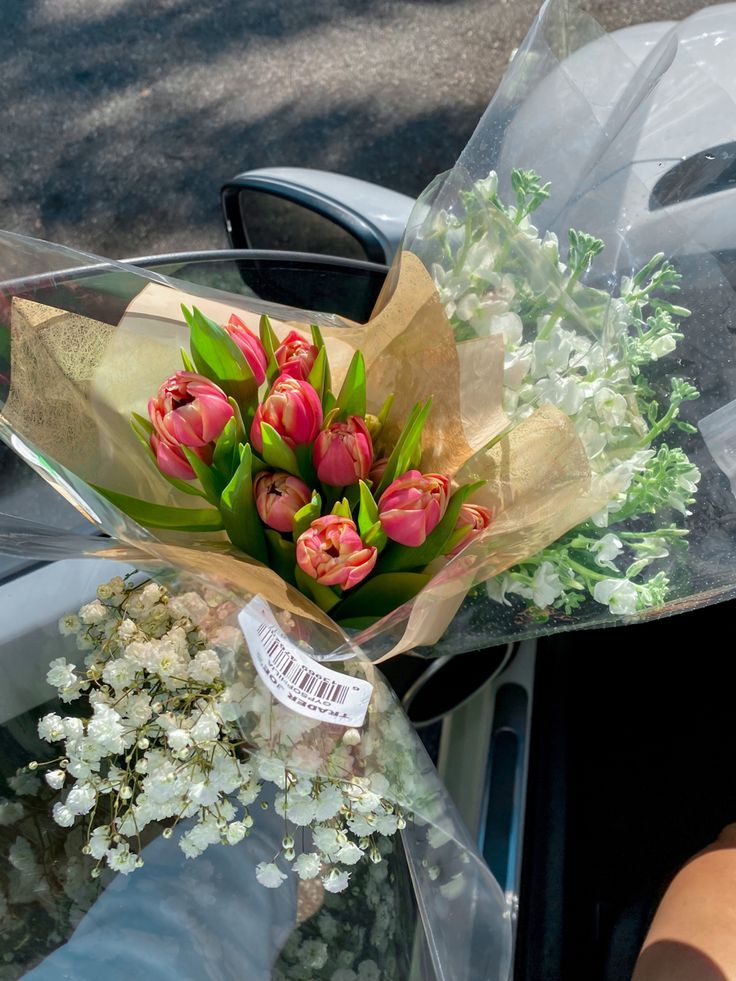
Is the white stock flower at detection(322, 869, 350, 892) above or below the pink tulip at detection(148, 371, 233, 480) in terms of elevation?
below

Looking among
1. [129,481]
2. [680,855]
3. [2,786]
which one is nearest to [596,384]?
[129,481]

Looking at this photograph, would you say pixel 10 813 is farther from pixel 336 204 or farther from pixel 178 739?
pixel 336 204

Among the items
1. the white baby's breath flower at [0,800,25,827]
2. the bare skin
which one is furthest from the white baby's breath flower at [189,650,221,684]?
the bare skin

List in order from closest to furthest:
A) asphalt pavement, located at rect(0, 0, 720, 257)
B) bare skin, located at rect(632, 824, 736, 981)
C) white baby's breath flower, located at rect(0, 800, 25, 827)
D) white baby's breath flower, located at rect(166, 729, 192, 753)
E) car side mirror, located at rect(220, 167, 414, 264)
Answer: white baby's breath flower, located at rect(166, 729, 192, 753), white baby's breath flower, located at rect(0, 800, 25, 827), bare skin, located at rect(632, 824, 736, 981), car side mirror, located at rect(220, 167, 414, 264), asphalt pavement, located at rect(0, 0, 720, 257)

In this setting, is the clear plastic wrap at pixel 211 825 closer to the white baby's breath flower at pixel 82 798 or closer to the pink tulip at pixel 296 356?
the white baby's breath flower at pixel 82 798

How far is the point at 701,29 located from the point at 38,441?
937 mm

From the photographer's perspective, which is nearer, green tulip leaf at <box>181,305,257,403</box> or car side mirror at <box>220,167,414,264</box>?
green tulip leaf at <box>181,305,257,403</box>

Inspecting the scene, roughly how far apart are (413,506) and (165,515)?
0.65 ft

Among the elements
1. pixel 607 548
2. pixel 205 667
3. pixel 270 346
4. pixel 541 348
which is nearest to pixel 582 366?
pixel 541 348

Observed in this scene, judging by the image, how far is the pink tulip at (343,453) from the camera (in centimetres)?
64

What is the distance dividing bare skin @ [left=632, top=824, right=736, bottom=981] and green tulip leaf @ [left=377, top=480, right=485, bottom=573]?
60 cm

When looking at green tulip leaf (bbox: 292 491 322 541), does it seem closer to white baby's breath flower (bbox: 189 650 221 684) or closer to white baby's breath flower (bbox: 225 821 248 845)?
white baby's breath flower (bbox: 189 650 221 684)

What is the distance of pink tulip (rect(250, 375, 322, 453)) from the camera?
0.63 m

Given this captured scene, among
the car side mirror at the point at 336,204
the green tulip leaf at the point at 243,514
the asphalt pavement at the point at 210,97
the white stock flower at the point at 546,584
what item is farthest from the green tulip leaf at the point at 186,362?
the asphalt pavement at the point at 210,97
